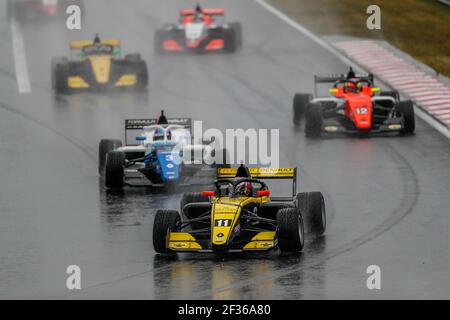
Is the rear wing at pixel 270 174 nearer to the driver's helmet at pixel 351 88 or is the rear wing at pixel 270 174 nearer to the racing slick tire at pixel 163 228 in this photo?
the racing slick tire at pixel 163 228

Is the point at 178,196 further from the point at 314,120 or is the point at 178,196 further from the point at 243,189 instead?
the point at 314,120

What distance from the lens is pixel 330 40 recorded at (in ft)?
166

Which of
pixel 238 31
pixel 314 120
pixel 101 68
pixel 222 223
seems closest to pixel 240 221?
pixel 222 223

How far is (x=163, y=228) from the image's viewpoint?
75.8ft

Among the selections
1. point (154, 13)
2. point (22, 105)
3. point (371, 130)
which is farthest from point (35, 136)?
point (154, 13)

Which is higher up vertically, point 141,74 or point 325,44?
point 325,44

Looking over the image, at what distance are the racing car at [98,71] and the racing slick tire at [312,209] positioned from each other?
19.3m

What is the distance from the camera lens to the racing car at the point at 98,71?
42.9 m

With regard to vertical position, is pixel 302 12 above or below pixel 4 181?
above

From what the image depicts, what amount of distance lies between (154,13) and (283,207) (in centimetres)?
3523

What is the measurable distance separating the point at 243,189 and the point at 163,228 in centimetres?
183

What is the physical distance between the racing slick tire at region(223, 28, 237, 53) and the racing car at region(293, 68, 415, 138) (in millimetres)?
11881

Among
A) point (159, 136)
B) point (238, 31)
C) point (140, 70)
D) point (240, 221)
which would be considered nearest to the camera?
point (240, 221)

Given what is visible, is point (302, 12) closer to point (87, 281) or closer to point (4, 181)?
point (4, 181)
